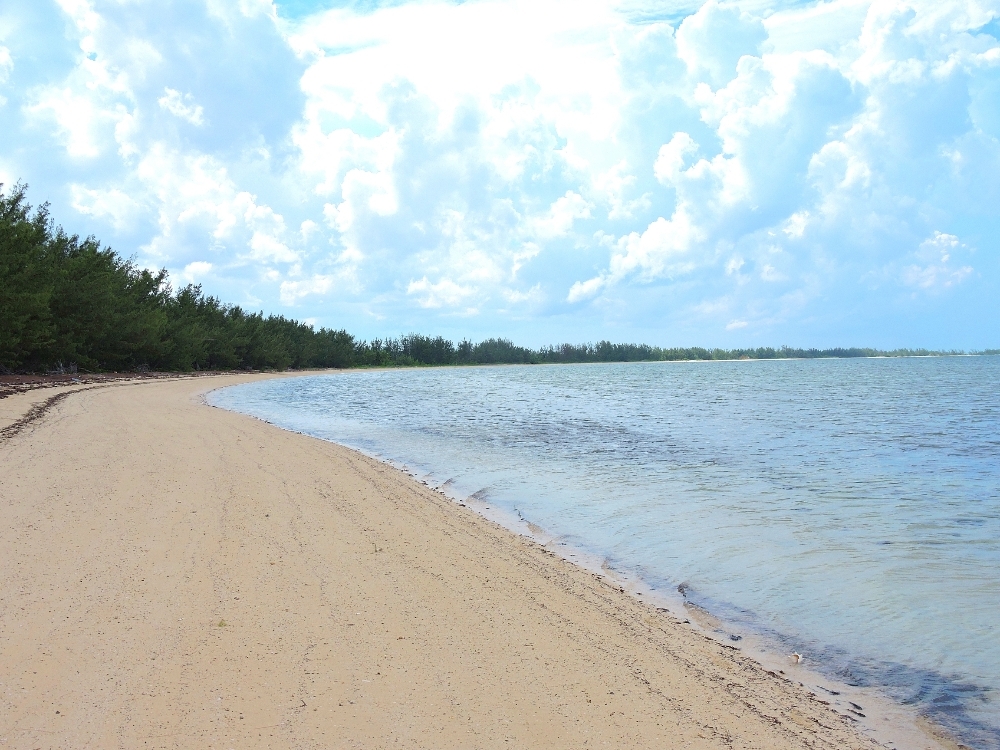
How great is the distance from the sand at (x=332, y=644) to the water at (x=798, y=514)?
41.2 inches

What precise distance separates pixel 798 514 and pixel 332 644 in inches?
289

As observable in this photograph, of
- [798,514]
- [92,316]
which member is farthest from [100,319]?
[798,514]

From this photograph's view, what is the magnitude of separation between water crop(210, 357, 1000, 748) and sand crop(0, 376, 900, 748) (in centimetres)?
105

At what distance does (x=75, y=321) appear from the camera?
3622 centimetres

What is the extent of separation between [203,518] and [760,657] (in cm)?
564

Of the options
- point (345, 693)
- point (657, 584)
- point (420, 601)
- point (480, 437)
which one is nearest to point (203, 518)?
point (420, 601)

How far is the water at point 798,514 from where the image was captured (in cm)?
517

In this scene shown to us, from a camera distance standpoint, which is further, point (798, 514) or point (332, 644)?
point (798, 514)

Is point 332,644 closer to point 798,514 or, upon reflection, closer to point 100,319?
point 798,514

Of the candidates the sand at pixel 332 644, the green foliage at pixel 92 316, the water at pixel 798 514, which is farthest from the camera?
the green foliage at pixel 92 316

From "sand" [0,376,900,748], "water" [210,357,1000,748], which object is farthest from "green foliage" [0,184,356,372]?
"sand" [0,376,900,748]

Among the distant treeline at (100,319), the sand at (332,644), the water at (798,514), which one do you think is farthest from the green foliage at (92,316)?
the sand at (332,644)

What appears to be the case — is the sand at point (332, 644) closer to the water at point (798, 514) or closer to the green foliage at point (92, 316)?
the water at point (798, 514)

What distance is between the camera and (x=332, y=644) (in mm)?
4301
